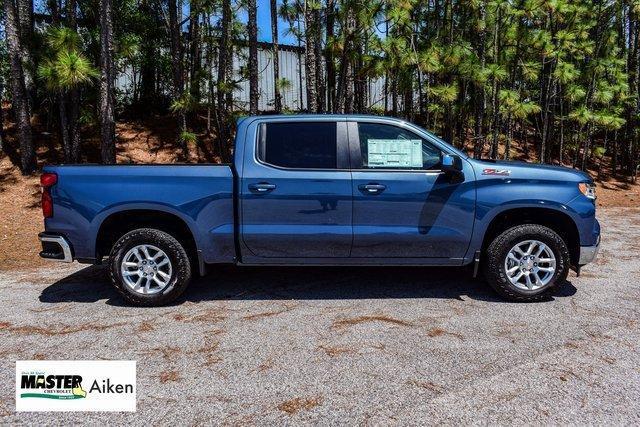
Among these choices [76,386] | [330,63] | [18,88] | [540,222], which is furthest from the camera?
[330,63]

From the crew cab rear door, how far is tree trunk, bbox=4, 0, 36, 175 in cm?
1020

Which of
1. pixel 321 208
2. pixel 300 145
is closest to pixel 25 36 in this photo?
pixel 300 145

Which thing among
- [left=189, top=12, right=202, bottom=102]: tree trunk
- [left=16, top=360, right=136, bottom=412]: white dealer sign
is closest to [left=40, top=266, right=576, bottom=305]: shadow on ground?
[left=16, top=360, right=136, bottom=412]: white dealer sign

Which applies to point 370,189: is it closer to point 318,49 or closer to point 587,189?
point 587,189

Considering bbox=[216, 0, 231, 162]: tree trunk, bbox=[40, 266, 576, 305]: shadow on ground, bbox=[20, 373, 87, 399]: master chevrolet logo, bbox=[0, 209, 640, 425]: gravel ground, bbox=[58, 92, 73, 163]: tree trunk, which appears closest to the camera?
bbox=[0, 209, 640, 425]: gravel ground

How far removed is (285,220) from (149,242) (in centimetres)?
134

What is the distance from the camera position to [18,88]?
37.9 ft

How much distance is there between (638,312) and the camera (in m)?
4.29

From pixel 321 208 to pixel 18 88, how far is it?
10991 millimetres

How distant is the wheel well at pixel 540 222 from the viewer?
180 inches

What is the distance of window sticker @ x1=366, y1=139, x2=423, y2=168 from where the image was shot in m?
4.46

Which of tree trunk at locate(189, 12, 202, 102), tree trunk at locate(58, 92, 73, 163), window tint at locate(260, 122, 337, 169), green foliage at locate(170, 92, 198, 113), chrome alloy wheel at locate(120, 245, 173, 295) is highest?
tree trunk at locate(189, 12, 202, 102)

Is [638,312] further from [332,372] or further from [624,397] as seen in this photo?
[332,372]

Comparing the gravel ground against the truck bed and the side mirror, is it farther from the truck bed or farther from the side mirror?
the side mirror
